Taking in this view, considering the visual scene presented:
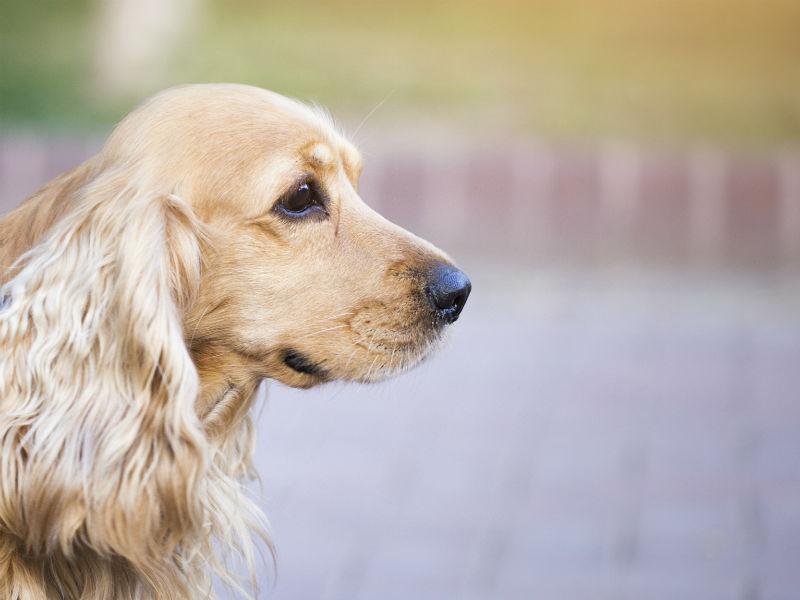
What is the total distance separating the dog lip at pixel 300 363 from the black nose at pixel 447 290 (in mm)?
310

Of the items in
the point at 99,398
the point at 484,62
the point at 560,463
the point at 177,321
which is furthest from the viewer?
the point at 484,62

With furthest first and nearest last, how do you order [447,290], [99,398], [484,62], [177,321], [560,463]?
[484,62]
[560,463]
[447,290]
[177,321]
[99,398]

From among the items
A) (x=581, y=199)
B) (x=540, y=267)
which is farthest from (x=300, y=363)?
(x=581, y=199)

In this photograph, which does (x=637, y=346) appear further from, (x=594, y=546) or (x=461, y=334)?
(x=594, y=546)

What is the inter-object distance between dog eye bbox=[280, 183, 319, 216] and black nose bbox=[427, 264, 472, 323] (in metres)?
0.32

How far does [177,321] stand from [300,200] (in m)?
0.45

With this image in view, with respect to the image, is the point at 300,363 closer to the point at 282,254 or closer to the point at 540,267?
the point at 282,254

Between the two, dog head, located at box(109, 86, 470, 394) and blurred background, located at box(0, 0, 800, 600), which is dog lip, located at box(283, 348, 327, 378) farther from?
blurred background, located at box(0, 0, 800, 600)

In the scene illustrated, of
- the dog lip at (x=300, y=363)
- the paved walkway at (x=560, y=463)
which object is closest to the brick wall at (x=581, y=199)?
the paved walkway at (x=560, y=463)

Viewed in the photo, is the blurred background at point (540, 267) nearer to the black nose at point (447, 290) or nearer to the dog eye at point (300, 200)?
the black nose at point (447, 290)

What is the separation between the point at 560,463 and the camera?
5.14 metres

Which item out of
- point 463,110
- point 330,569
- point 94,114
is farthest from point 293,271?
point 94,114

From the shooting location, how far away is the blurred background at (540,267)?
4.41 meters

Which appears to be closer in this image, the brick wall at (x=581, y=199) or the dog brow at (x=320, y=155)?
the dog brow at (x=320, y=155)
